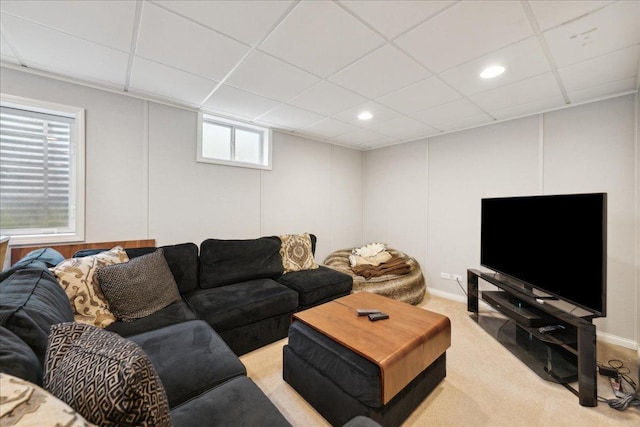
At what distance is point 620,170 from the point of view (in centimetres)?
256

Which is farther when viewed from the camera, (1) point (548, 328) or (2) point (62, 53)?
(1) point (548, 328)

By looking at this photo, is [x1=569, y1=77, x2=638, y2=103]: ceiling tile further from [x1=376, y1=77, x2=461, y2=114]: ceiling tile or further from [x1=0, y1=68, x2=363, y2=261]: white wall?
[x1=0, y1=68, x2=363, y2=261]: white wall

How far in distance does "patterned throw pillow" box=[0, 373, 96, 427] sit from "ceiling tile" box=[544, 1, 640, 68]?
2808 mm

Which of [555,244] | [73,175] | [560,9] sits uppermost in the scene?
[560,9]

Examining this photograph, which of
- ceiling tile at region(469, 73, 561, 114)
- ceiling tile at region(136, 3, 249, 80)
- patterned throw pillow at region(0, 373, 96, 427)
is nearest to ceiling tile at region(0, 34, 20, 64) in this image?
ceiling tile at region(136, 3, 249, 80)

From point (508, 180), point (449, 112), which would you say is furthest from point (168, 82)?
point (508, 180)

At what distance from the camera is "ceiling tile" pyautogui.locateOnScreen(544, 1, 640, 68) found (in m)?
1.51

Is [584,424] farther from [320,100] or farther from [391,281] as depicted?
[320,100]

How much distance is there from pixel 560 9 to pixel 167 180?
358cm

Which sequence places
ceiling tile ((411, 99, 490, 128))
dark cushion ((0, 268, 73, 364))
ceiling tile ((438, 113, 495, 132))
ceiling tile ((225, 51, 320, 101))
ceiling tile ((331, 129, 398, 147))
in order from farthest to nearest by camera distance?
ceiling tile ((331, 129, 398, 147)) → ceiling tile ((438, 113, 495, 132)) → ceiling tile ((411, 99, 490, 128)) → ceiling tile ((225, 51, 320, 101)) → dark cushion ((0, 268, 73, 364))

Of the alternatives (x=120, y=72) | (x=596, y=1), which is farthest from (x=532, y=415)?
(x=120, y=72)

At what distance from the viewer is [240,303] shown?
231cm

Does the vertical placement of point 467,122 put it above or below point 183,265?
above

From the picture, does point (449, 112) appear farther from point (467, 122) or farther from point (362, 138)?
point (362, 138)
